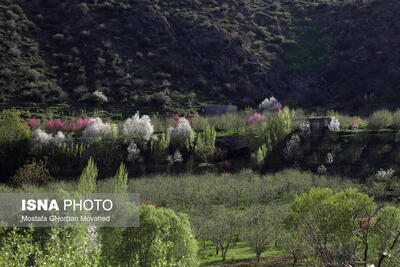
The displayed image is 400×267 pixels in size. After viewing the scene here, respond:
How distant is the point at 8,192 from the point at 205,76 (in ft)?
221

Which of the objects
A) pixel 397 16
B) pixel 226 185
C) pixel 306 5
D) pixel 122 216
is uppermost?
pixel 306 5

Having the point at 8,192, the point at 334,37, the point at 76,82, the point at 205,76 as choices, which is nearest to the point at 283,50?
the point at 334,37

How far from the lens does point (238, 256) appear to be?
3447cm

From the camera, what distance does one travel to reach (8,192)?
4216cm

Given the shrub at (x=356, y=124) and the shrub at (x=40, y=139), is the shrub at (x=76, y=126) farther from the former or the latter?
A: the shrub at (x=356, y=124)

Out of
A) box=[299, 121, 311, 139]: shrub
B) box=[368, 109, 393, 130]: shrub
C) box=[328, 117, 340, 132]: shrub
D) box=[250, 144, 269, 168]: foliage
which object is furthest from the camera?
box=[299, 121, 311, 139]: shrub

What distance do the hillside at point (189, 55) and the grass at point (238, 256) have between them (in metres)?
51.6

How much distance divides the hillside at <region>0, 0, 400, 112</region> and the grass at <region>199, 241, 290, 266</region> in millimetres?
51648

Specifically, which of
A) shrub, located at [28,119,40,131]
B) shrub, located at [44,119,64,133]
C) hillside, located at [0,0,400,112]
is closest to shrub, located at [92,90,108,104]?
hillside, located at [0,0,400,112]


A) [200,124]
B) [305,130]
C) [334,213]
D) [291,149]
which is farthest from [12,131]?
[334,213]

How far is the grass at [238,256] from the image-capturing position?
107ft

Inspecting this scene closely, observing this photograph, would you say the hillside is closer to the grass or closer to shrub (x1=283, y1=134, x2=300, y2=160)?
shrub (x1=283, y1=134, x2=300, y2=160)

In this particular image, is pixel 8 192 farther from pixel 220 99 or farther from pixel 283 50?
pixel 283 50

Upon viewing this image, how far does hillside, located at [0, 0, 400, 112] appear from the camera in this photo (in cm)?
8744
